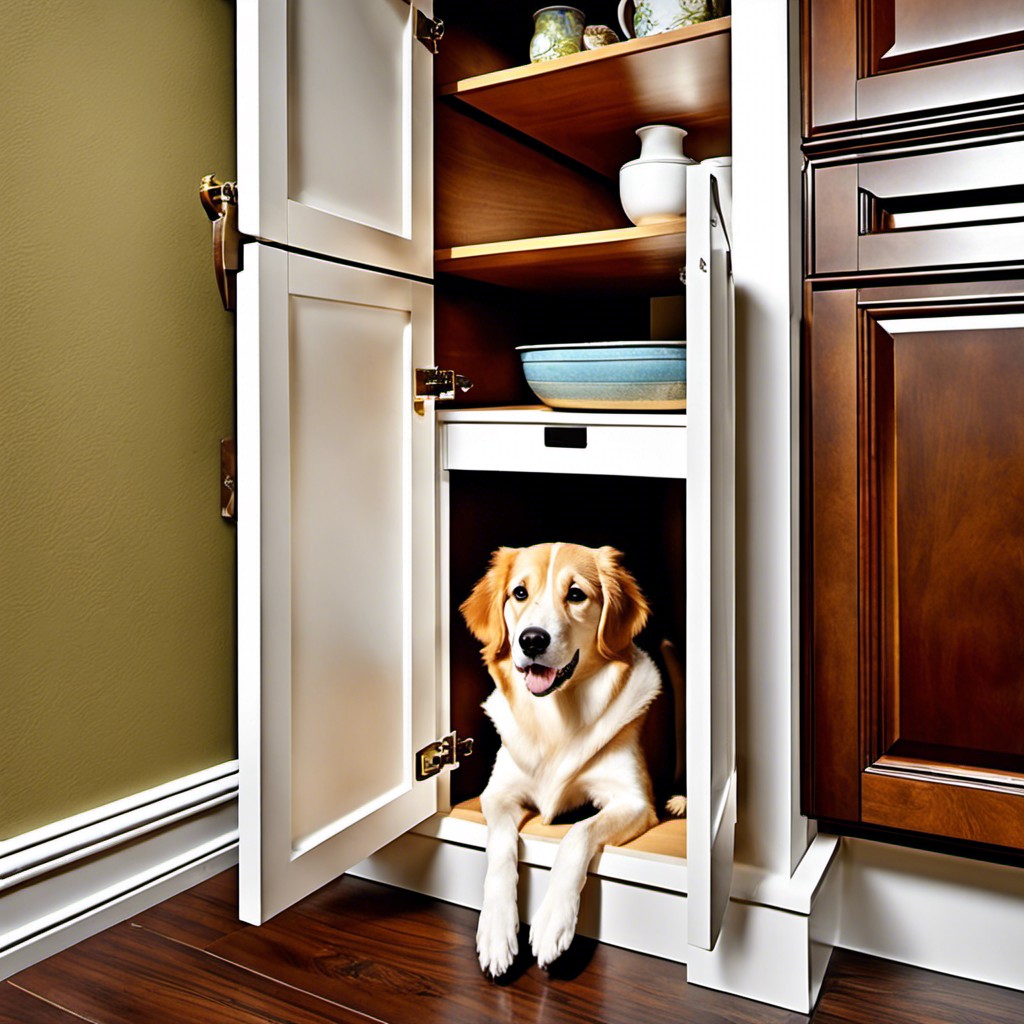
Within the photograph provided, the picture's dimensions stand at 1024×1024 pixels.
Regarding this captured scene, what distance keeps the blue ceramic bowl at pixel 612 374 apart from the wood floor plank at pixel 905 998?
80 cm

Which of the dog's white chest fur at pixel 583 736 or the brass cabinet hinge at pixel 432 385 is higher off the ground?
the brass cabinet hinge at pixel 432 385

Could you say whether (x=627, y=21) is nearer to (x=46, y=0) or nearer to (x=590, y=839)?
(x=46, y=0)

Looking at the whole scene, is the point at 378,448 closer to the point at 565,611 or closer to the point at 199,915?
the point at 565,611

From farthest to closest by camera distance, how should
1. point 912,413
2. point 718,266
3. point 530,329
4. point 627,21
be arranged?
point 530,329 → point 627,21 → point 912,413 → point 718,266

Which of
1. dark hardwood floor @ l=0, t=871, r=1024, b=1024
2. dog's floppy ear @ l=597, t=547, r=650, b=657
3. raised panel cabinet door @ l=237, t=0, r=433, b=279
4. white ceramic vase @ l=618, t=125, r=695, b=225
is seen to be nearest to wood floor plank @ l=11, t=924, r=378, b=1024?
dark hardwood floor @ l=0, t=871, r=1024, b=1024

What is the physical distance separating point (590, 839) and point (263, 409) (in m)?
0.73

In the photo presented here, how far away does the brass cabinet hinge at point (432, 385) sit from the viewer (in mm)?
1422

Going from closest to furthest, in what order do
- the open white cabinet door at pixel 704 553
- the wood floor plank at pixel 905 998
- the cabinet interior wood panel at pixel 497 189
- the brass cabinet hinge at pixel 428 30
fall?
the open white cabinet door at pixel 704 553 < the wood floor plank at pixel 905 998 < the brass cabinet hinge at pixel 428 30 < the cabinet interior wood panel at pixel 497 189

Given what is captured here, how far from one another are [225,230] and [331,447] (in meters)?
0.30

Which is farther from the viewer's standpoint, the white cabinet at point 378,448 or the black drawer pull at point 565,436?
the black drawer pull at point 565,436

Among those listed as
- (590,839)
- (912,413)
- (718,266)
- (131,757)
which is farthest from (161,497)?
(912,413)

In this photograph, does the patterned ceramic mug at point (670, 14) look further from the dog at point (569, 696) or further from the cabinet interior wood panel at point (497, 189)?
the dog at point (569, 696)

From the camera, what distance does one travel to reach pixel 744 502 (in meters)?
1.25

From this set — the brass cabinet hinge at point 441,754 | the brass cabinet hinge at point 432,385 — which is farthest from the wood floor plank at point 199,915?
the brass cabinet hinge at point 432,385
